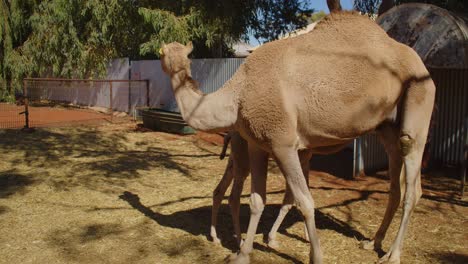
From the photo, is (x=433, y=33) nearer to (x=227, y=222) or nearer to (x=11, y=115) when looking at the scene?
(x=227, y=222)

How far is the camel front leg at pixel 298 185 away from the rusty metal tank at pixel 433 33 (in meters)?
3.99

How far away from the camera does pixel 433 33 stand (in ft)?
24.1

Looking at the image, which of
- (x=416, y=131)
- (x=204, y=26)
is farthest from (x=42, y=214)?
(x=204, y=26)

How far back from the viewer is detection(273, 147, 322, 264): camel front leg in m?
4.31

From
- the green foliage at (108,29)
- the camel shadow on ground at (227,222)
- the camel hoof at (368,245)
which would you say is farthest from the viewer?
the green foliage at (108,29)

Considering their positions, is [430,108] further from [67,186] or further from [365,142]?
[67,186]

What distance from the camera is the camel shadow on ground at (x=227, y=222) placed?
5.71 m

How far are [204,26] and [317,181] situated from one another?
851cm

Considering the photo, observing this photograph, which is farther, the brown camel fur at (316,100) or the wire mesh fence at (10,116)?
the wire mesh fence at (10,116)

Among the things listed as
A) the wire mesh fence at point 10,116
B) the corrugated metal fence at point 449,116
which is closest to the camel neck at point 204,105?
the corrugated metal fence at point 449,116

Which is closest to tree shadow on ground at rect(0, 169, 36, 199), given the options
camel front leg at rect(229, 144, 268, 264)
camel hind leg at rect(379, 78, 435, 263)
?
camel front leg at rect(229, 144, 268, 264)

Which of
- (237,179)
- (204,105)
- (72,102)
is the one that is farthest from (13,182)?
(72,102)

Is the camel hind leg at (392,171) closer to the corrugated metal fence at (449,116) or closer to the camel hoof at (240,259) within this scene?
the camel hoof at (240,259)

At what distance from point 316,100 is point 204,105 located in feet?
3.49
